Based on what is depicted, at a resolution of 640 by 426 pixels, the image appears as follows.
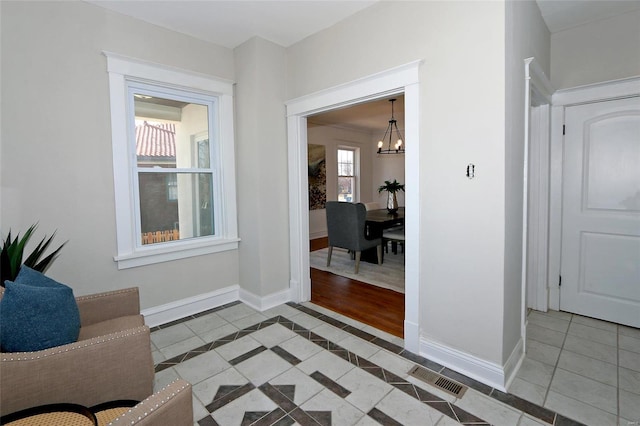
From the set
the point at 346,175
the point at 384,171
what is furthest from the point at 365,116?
the point at 384,171

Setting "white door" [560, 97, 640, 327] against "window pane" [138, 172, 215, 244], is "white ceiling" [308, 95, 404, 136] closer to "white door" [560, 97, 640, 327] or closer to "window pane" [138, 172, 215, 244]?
"window pane" [138, 172, 215, 244]

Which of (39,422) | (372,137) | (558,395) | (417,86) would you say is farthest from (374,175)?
(39,422)

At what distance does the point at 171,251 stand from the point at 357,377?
201 centimetres

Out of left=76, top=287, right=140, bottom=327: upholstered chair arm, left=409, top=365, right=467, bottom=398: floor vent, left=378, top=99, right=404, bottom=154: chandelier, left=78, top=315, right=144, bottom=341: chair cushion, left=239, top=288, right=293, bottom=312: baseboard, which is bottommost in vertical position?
left=409, top=365, right=467, bottom=398: floor vent

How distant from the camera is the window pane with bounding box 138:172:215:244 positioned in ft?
9.70

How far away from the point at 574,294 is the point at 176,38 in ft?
14.6

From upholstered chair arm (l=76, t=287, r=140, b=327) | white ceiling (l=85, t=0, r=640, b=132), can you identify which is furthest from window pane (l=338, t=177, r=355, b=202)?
upholstered chair arm (l=76, t=287, r=140, b=327)

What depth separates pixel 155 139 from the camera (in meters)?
2.98

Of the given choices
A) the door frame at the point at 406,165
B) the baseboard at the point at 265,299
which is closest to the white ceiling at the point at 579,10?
the door frame at the point at 406,165

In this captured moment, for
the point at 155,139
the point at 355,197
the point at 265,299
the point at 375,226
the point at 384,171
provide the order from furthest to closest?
the point at 384,171 → the point at 355,197 → the point at 375,226 → the point at 265,299 → the point at 155,139

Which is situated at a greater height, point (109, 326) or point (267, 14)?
point (267, 14)

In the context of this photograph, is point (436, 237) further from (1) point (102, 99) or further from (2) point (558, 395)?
(1) point (102, 99)

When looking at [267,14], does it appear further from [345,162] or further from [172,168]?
[345,162]

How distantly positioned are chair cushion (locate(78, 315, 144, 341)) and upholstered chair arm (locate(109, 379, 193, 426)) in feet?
2.92
